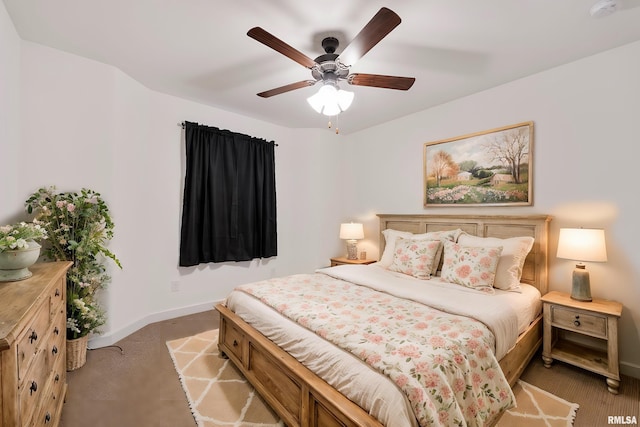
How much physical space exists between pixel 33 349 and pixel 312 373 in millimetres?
1262

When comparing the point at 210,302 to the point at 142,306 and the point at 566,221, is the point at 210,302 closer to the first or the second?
the point at 142,306

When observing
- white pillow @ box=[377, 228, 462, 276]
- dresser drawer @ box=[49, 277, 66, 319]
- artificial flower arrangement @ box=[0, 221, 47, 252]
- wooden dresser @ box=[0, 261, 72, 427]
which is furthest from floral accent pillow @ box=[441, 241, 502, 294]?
artificial flower arrangement @ box=[0, 221, 47, 252]

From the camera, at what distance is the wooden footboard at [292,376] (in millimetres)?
1330

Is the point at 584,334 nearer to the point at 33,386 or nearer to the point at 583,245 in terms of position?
the point at 583,245

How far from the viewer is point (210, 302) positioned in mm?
3697

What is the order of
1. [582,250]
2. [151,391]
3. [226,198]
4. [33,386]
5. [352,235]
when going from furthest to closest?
[352,235], [226,198], [582,250], [151,391], [33,386]

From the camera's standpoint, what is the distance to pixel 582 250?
7.44 ft

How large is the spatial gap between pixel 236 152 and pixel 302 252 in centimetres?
180

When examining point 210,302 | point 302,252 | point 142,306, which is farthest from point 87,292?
point 302,252

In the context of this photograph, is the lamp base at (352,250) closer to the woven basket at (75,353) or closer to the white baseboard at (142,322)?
the white baseboard at (142,322)

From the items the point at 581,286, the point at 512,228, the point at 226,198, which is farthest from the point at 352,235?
the point at 581,286

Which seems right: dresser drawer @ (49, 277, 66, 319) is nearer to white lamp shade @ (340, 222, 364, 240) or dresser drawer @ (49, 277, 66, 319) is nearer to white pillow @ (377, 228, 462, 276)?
white pillow @ (377, 228, 462, 276)

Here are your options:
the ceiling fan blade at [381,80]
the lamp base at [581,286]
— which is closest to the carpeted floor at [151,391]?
the lamp base at [581,286]

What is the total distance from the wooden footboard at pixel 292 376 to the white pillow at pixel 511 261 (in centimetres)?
37
